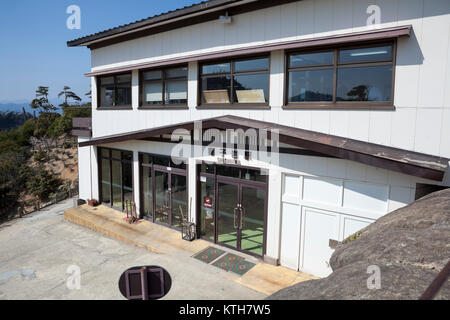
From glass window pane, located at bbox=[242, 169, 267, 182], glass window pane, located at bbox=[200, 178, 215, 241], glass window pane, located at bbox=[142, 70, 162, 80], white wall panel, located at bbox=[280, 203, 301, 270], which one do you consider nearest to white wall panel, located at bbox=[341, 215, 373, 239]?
white wall panel, located at bbox=[280, 203, 301, 270]

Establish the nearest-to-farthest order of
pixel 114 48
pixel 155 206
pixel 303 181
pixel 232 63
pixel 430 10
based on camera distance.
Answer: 1. pixel 430 10
2. pixel 303 181
3. pixel 232 63
4. pixel 155 206
5. pixel 114 48

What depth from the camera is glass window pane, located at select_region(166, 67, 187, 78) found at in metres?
9.89

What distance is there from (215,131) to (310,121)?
2805 mm

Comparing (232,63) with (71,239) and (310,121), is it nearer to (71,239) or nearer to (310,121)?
(310,121)

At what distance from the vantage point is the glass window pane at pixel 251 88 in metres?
8.03

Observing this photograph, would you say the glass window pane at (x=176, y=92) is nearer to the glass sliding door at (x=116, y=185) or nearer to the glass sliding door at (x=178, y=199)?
the glass sliding door at (x=178, y=199)

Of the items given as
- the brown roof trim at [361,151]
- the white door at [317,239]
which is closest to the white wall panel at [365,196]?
the white door at [317,239]

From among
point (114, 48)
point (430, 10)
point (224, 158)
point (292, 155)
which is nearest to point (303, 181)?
point (292, 155)

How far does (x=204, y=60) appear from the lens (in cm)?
907

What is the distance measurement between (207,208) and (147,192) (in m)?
3.13

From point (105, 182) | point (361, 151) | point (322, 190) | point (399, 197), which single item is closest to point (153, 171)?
point (105, 182)

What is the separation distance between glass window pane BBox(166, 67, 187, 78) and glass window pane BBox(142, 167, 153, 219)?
139 inches

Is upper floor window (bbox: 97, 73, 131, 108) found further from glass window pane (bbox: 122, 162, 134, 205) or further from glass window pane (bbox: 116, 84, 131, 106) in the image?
glass window pane (bbox: 122, 162, 134, 205)

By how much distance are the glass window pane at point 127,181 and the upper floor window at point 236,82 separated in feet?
15.5
